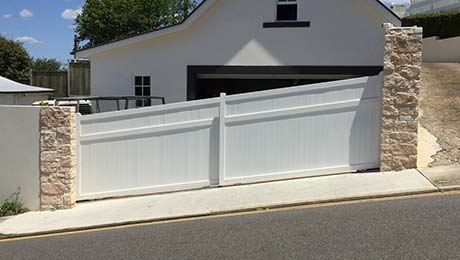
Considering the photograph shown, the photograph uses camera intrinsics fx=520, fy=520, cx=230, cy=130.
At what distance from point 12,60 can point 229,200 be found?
40483 mm

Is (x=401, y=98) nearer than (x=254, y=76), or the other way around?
(x=401, y=98)

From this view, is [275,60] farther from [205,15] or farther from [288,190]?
[288,190]

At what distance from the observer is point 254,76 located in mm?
15336

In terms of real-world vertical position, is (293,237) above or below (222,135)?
below

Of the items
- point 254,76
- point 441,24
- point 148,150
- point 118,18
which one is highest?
point 118,18

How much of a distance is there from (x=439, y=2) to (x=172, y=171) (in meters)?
21.6

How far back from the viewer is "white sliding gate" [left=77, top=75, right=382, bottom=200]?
9234mm

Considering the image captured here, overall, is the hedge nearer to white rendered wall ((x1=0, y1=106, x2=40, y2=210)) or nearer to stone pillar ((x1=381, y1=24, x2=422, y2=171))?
stone pillar ((x1=381, y1=24, x2=422, y2=171))

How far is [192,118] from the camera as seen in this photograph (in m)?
9.56

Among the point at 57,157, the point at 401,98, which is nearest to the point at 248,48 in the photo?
the point at 401,98

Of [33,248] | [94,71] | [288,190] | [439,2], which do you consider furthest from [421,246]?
[439,2]

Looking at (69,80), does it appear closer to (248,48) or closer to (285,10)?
(248,48)

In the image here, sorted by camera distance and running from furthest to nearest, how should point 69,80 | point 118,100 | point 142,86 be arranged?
point 69,80 → point 142,86 → point 118,100

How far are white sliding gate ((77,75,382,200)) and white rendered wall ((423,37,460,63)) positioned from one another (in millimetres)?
12852
